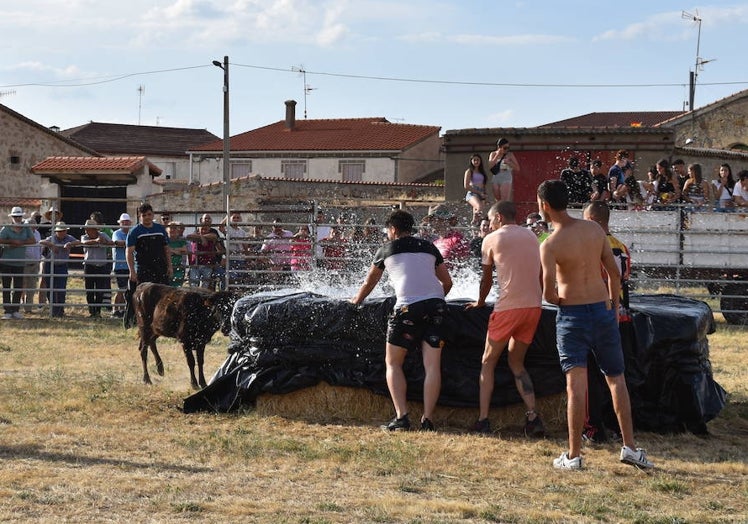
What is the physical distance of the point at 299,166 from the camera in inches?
2173

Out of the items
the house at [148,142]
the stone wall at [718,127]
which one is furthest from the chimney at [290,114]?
the stone wall at [718,127]

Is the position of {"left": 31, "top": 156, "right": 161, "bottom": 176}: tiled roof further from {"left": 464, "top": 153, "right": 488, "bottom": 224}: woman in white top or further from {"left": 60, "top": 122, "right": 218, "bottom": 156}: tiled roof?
{"left": 60, "top": 122, "right": 218, "bottom": 156}: tiled roof

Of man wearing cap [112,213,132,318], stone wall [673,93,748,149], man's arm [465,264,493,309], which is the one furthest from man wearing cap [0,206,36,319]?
stone wall [673,93,748,149]

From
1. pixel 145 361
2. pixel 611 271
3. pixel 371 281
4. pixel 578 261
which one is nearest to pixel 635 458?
pixel 611 271

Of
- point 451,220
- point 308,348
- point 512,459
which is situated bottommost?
point 512,459

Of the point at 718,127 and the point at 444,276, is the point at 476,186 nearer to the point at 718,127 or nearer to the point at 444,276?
the point at 444,276

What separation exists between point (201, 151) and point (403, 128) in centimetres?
999

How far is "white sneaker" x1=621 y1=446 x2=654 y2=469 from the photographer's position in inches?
304

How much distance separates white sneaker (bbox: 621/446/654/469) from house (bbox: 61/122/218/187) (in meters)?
56.6

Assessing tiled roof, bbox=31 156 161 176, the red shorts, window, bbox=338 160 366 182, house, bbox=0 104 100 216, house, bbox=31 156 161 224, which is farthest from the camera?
window, bbox=338 160 366 182

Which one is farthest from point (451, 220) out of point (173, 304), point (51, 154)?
point (51, 154)

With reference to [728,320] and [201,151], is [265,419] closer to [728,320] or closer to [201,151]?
[728,320]

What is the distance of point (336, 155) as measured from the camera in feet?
178

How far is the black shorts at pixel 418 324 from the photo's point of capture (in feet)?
29.9
